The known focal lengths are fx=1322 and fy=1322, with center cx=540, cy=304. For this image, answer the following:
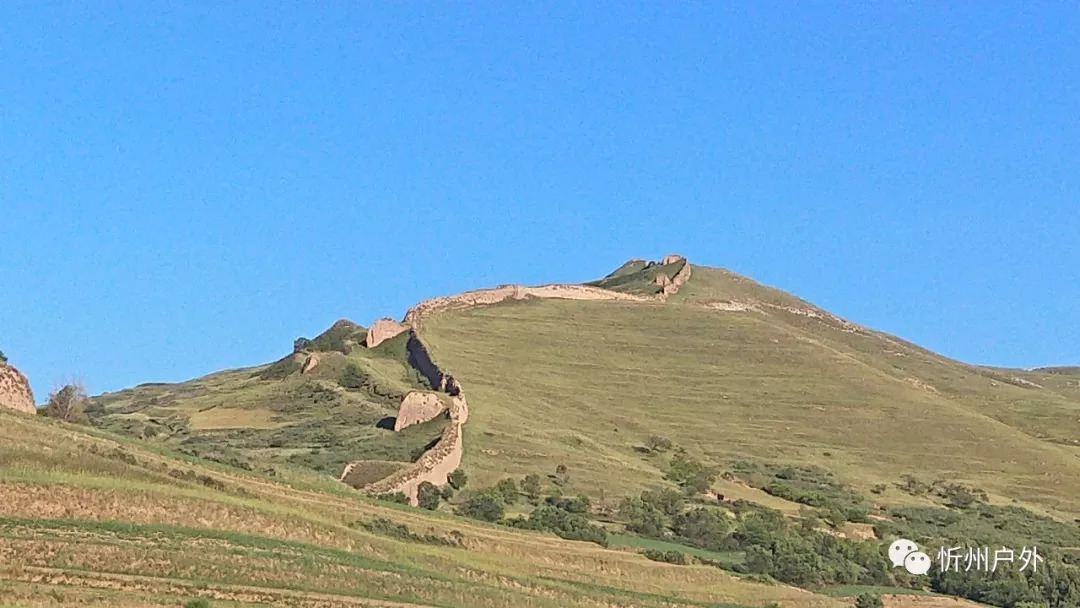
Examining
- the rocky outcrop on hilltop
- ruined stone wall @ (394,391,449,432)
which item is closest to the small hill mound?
ruined stone wall @ (394,391,449,432)

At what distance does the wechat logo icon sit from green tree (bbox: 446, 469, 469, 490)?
1511 centimetres

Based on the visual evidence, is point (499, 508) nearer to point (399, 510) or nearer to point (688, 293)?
point (399, 510)

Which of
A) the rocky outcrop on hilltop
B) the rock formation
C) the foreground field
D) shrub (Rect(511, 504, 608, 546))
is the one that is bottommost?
the foreground field

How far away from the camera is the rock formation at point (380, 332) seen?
80.5 m

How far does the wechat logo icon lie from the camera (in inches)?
1789

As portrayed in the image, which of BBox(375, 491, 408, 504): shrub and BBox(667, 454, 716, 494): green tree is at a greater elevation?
BBox(667, 454, 716, 494): green tree

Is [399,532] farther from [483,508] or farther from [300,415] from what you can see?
[300,415]

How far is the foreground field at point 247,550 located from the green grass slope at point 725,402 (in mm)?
15324

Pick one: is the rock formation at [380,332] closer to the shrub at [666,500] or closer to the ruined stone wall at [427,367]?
the ruined stone wall at [427,367]

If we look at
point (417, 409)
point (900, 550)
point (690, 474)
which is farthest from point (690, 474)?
point (900, 550)

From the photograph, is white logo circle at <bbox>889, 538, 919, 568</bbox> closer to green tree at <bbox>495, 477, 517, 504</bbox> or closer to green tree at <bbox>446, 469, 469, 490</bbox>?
→ green tree at <bbox>495, 477, 517, 504</bbox>

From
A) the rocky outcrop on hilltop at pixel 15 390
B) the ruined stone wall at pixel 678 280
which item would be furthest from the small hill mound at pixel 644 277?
the rocky outcrop on hilltop at pixel 15 390

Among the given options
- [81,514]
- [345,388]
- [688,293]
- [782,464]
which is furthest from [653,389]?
[81,514]

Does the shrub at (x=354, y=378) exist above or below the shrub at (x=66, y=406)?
above
